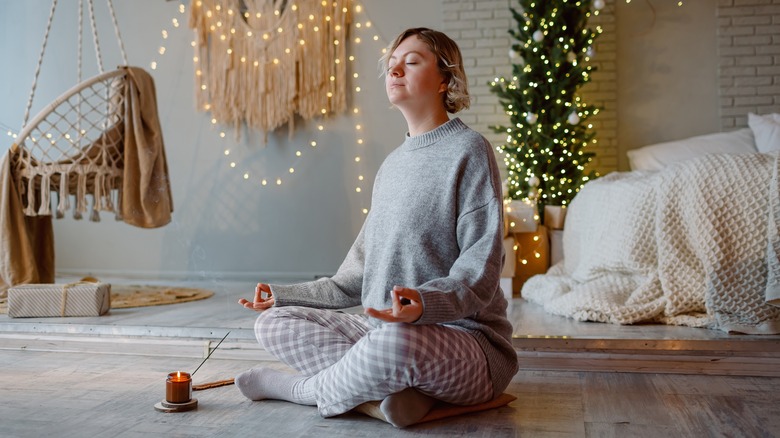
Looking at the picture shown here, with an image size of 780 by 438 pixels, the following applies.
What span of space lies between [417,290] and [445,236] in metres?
0.29

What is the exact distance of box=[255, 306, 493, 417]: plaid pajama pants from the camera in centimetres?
182

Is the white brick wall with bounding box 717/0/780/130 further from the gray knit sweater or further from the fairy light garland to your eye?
the gray knit sweater

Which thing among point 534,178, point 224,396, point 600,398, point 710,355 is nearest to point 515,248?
point 534,178

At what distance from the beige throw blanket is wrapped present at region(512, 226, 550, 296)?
6.10 feet

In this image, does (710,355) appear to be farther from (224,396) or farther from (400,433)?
(224,396)

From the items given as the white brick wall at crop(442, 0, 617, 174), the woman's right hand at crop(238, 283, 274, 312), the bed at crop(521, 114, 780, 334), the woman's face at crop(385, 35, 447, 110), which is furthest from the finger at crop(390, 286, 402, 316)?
the white brick wall at crop(442, 0, 617, 174)

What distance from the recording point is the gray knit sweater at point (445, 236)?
6.18ft

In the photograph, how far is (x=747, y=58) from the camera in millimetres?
4887

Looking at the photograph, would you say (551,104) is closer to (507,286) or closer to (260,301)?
(507,286)

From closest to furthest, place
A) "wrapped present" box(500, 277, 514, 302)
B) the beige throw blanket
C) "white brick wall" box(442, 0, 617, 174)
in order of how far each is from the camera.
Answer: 1. the beige throw blanket
2. "wrapped present" box(500, 277, 514, 302)
3. "white brick wall" box(442, 0, 617, 174)

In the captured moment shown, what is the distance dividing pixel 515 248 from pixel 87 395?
Result: 2463mm

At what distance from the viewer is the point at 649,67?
5.06 meters

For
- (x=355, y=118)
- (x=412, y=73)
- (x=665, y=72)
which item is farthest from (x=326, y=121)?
(x=412, y=73)

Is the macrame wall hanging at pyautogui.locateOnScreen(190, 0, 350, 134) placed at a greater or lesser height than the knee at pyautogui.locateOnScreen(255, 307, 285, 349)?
greater
